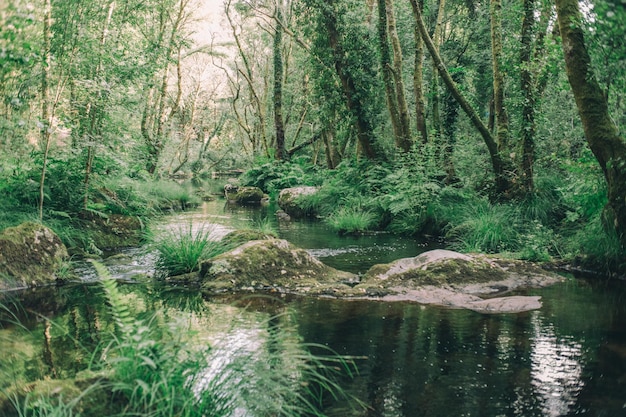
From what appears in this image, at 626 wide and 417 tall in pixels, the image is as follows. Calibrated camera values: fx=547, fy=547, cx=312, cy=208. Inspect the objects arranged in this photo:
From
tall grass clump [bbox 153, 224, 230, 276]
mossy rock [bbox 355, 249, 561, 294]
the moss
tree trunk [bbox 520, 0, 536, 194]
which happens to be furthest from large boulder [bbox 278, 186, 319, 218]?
the moss

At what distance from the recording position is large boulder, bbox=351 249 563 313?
7.25 m

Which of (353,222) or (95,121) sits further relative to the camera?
(353,222)

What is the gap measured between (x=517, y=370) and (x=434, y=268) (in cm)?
335

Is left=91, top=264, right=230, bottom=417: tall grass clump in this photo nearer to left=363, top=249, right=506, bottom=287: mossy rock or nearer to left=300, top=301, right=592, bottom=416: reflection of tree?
left=300, top=301, right=592, bottom=416: reflection of tree

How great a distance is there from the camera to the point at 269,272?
832 centimetres

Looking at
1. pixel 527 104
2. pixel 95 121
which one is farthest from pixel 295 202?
pixel 527 104

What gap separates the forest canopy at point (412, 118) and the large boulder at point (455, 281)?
153cm

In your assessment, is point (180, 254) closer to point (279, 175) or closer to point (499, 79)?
point (499, 79)

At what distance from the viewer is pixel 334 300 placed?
7348mm

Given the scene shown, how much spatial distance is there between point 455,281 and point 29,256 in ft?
21.1

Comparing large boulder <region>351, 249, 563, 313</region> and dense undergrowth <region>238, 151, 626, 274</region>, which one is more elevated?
dense undergrowth <region>238, 151, 626, 274</region>

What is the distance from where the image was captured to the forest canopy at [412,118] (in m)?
7.76

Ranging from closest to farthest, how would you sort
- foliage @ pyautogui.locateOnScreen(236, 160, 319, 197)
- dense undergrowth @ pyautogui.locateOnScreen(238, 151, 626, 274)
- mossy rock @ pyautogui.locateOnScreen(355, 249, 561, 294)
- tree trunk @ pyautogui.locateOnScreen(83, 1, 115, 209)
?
mossy rock @ pyautogui.locateOnScreen(355, 249, 561, 294), dense undergrowth @ pyautogui.locateOnScreen(238, 151, 626, 274), tree trunk @ pyautogui.locateOnScreen(83, 1, 115, 209), foliage @ pyautogui.locateOnScreen(236, 160, 319, 197)

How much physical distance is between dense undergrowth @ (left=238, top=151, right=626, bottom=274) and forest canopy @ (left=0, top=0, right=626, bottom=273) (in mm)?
40
